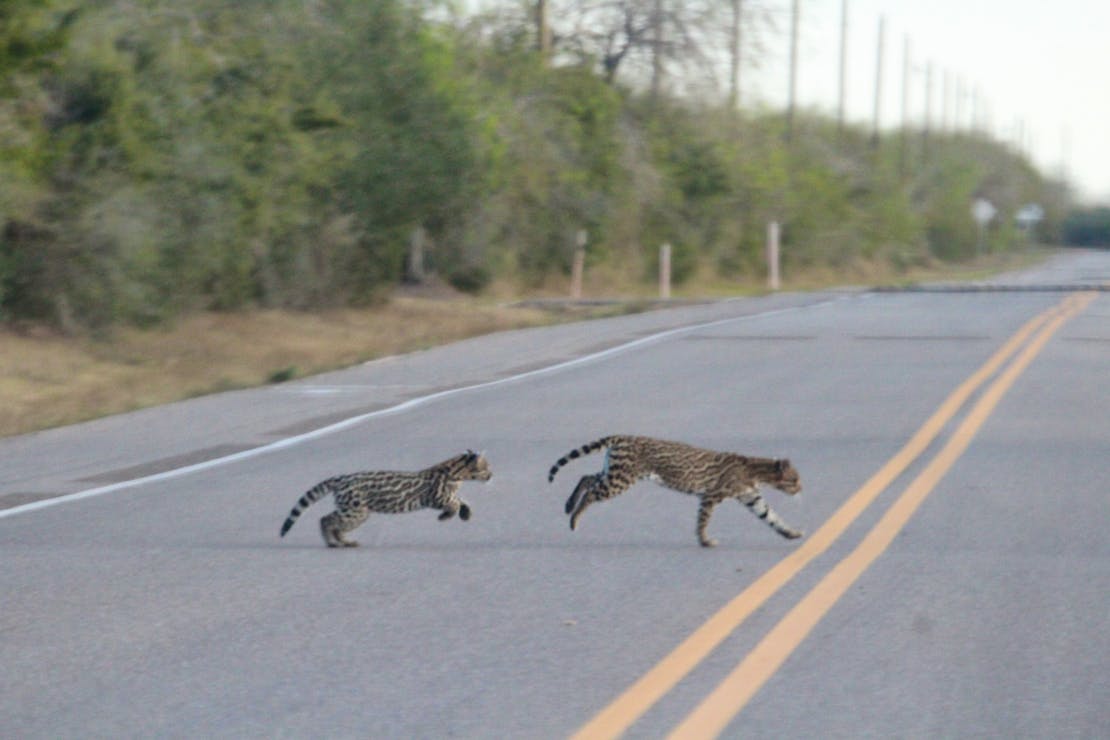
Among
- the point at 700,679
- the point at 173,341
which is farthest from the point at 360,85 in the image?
the point at 700,679

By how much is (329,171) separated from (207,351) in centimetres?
A: 448

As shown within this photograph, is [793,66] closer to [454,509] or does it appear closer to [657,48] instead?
[657,48]

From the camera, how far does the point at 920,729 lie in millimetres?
5734

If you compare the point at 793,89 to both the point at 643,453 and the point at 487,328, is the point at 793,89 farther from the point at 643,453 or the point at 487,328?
the point at 643,453

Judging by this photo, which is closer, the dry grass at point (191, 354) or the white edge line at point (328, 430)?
the white edge line at point (328, 430)

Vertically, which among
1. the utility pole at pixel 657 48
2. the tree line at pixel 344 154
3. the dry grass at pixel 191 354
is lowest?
the dry grass at pixel 191 354

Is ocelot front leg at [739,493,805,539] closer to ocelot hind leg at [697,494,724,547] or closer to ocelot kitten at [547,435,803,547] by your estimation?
ocelot kitten at [547,435,803,547]

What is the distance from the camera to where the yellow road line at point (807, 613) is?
5.89 metres

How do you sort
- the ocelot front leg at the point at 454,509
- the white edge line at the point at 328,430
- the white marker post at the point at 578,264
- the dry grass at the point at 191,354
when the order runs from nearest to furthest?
1. the ocelot front leg at the point at 454,509
2. the white edge line at the point at 328,430
3. the dry grass at the point at 191,354
4. the white marker post at the point at 578,264

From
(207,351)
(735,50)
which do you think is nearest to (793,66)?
(735,50)

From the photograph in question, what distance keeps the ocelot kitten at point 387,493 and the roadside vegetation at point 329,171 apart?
772cm

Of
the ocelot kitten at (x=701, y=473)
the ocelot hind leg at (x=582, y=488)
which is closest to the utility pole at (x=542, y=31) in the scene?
the ocelot hind leg at (x=582, y=488)

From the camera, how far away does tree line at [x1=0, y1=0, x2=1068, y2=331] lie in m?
21.6

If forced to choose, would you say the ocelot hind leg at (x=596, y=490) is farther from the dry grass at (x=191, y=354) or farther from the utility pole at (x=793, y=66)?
the utility pole at (x=793, y=66)
